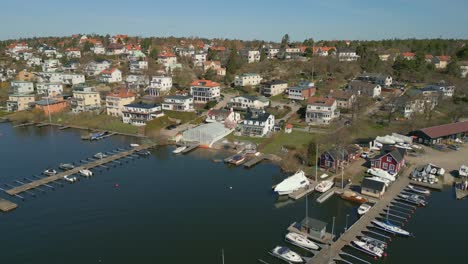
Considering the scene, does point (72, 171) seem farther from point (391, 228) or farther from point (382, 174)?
point (382, 174)

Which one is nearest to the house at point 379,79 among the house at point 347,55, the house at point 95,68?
the house at point 347,55

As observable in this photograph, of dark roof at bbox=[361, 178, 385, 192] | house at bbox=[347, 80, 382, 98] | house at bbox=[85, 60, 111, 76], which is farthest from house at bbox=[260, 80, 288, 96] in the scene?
house at bbox=[85, 60, 111, 76]

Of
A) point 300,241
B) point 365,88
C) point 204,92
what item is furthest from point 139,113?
point 365,88

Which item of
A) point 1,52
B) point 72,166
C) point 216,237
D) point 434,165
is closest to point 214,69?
point 72,166

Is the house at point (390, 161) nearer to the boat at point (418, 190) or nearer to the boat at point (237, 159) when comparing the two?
the boat at point (418, 190)

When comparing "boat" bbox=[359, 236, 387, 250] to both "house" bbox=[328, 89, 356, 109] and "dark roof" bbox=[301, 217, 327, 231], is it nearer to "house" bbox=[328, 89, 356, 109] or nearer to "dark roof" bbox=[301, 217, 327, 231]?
"dark roof" bbox=[301, 217, 327, 231]

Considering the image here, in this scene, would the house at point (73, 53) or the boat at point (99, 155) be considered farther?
the house at point (73, 53)
